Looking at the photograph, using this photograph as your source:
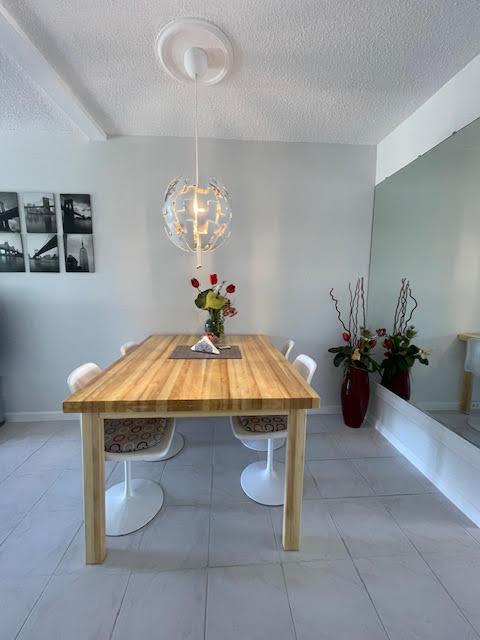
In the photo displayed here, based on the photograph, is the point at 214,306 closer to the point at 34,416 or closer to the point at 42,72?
the point at 42,72

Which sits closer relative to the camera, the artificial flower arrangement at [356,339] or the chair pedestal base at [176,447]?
the chair pedestal base at [176,447]

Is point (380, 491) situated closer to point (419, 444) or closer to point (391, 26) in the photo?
point (419, 444)

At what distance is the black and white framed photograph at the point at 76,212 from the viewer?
2268mm

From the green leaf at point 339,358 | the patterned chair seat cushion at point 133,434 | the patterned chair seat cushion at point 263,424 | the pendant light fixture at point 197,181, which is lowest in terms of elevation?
the patterned chair seat cushion at point 133,434

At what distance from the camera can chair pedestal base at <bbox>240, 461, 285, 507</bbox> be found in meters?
1.57

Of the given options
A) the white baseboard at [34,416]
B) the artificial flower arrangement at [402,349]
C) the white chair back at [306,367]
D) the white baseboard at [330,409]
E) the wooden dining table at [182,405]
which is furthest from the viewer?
the white baseboard at [330,409]

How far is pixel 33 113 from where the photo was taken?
1.95 metres

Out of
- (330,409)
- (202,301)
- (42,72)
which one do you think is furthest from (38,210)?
(330,409)

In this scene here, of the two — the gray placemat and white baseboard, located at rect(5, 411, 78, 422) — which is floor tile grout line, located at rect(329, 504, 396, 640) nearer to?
the gray placemat

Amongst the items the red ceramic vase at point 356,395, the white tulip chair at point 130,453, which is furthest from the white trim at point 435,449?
the white tulip chair at point 130,453

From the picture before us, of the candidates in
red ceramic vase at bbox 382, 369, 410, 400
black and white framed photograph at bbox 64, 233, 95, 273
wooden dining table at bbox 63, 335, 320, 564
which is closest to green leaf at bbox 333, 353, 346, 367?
red ceramic vase at bbox 382, 369, 410, 400

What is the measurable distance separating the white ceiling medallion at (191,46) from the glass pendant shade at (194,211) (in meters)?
0.60

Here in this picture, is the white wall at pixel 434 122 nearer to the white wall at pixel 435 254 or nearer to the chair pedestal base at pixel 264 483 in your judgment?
the white wall at pixel 435 254

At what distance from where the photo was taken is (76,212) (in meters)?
2.28
